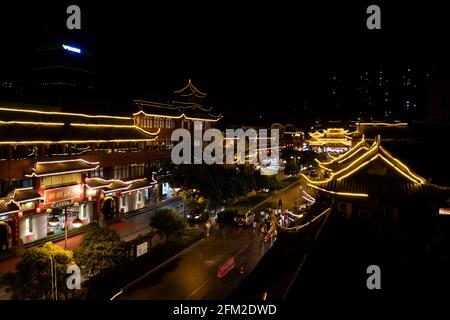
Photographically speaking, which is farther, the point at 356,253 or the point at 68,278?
the point at 68,278

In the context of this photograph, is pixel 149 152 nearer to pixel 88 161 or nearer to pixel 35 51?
pixel 88 161

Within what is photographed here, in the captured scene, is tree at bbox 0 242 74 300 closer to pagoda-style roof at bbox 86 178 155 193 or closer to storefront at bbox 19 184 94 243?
storefront at bbox 19 184 94 243

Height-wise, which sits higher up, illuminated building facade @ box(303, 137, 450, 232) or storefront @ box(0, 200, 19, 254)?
illuminated building facade @ box(303, 137, 450, 232)

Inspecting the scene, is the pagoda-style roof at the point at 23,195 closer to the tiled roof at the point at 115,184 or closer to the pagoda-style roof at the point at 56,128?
the pagoda-style roof at the point at 56,128

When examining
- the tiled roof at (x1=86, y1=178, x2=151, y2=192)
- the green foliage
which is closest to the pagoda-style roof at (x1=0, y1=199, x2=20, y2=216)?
the tiled roof at (x1=86, y1=178, x2=151, y2=192)

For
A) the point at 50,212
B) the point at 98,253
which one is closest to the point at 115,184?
the point at 50,212

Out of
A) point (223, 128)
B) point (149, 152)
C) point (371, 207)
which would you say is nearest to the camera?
point (371, 207)

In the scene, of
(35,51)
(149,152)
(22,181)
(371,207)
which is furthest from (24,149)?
(35,51)

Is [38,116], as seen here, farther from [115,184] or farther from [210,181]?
[210,181]
